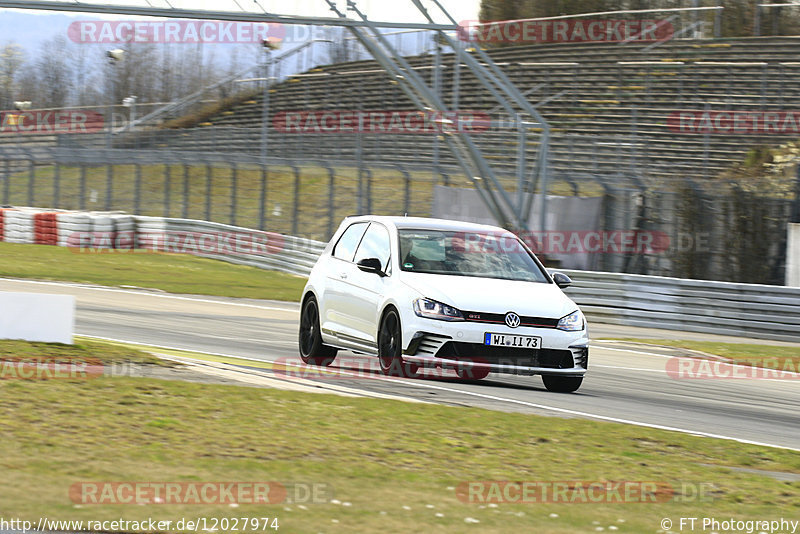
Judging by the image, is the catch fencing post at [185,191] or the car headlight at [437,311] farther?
the catch fencing post at [185,191]

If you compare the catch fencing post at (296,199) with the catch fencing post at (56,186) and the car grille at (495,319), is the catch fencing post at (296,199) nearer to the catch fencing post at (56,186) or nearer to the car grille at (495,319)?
the catch fencing post at (56,186)

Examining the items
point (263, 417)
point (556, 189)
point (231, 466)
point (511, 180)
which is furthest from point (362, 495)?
point (511, 180)

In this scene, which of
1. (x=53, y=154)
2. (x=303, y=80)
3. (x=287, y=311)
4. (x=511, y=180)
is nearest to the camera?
(x=287, y=311)

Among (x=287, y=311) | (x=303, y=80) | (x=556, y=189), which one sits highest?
(x=303, y=80)

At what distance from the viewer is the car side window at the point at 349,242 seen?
40.5 ft

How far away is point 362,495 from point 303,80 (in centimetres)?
4363

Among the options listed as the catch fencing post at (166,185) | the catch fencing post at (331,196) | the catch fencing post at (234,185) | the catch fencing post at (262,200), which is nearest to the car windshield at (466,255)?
the catch fencing post at (331,196)

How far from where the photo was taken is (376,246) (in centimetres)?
1187

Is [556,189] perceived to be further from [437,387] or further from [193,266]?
[437,387]

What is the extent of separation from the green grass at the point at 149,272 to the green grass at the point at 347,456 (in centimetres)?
1573

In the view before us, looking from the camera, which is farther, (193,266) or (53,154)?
(53,154)

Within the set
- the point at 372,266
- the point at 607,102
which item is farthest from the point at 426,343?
the point at 607,102

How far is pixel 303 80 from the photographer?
48.7 metres

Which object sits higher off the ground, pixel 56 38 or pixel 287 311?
pixel 56 38
